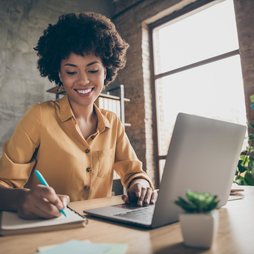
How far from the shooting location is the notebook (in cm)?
63

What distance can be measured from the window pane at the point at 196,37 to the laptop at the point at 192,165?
2.87 meters

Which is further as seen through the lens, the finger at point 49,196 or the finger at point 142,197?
the finger at point 142,197

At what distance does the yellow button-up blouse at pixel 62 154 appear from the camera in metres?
1.16

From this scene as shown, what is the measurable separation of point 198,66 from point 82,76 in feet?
8.59

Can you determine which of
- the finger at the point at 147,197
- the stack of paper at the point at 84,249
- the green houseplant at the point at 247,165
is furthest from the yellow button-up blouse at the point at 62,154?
the green houseplant at the point at 247,165

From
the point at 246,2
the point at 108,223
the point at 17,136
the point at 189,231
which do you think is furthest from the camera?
the point at 246,2

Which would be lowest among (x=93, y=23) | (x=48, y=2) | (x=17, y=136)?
(x=17, y=136)

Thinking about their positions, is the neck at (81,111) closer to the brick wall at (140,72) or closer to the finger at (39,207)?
the finger at (39,207)

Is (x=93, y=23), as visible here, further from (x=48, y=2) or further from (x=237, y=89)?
(x=48, y=2)

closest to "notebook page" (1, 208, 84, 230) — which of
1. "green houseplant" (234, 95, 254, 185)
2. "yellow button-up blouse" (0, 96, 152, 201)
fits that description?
"yellow button-up blouse" (0, 96, 152, 201)

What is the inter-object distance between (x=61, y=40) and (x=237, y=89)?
7.81 ft

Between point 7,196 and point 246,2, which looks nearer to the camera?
point 7,196

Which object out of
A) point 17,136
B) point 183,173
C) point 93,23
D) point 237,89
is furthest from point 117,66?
point 237,89

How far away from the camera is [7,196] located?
2.66ft
